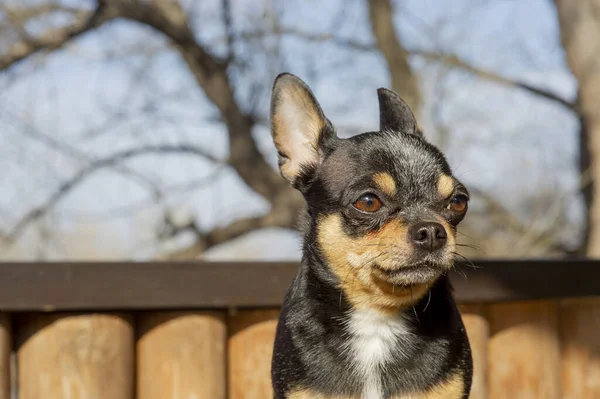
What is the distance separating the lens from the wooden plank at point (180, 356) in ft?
11.4

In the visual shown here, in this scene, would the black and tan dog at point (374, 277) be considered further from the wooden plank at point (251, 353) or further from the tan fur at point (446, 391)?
the wooden plank at point (251, 353)

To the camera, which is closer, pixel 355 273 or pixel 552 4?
pixel 355 273

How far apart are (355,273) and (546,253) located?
6.67 metres

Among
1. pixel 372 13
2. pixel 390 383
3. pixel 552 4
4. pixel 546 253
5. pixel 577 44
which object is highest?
pixel 372 13

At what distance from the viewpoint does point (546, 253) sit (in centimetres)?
873

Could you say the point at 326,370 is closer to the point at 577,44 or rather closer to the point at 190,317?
the point at 190,317

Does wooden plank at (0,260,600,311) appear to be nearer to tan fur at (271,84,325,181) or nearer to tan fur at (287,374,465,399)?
tan fur at (271,84,325,181)

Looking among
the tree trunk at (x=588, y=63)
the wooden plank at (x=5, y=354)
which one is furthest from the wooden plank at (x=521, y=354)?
the tree trunk at (x=588, y=63)

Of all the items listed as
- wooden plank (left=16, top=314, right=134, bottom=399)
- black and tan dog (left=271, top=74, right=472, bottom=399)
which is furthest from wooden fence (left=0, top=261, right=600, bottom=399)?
black and tan dog (left=271, top=74, right=472, bottom=399)

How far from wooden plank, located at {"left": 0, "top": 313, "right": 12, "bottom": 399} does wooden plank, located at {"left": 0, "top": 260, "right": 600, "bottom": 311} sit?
0.28 ft

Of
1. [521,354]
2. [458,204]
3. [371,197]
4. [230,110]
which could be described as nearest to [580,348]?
[521,354]

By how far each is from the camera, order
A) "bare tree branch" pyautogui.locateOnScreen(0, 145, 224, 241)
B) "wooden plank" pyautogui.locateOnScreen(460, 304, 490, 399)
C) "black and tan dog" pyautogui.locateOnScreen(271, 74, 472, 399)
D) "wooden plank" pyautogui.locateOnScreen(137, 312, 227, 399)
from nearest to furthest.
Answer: "black and tan dog" pyautogui.locateOnScreen(271, 74, 472, 399) < "wooden plank" pyautogui.locateOnScreen(137, 312, 227, 399) < "wooden plank" pyautogui.locateOnScreen(460, 304, 490, 399) < "bare tree branch" pyautogui.locateOnScreen(0, 145, 224, 241)

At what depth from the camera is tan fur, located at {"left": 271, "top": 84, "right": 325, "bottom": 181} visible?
9.46 feet

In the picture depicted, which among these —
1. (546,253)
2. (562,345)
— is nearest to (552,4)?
(546,253)
